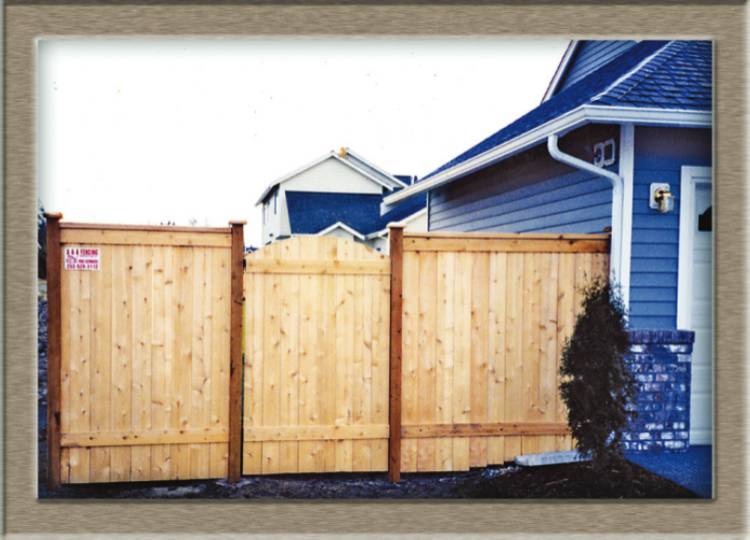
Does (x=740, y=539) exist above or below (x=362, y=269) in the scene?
below

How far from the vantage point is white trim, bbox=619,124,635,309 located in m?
4.88

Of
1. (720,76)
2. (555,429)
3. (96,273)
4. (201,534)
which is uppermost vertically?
(720,76)

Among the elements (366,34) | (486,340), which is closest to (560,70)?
(486,340)

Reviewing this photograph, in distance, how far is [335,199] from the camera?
1596 cm

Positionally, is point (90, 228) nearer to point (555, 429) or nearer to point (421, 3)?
point (421, 3)

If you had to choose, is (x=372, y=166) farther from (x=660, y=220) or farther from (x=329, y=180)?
(x=660, y=220)

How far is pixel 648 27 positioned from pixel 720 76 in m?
0.53

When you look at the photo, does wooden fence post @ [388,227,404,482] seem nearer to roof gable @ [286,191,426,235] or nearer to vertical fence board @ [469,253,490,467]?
vertical fence board @ [469,253,490,467]

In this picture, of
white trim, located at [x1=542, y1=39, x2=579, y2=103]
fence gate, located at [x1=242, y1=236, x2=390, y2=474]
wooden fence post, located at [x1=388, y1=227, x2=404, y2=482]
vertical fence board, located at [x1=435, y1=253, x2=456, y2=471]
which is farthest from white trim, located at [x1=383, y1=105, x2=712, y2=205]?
white trim, located at [x1=542, y1=39, x2=579, y2=103]

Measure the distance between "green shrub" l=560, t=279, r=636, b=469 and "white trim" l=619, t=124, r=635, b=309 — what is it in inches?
3.8

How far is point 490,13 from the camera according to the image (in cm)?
410

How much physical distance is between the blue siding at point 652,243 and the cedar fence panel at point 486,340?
0.28 m

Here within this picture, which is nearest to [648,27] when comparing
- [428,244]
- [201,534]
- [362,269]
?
[428,244]

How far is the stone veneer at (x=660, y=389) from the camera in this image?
4836mm
